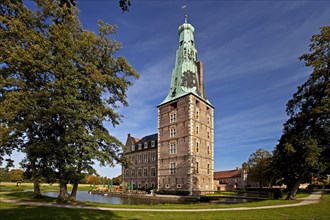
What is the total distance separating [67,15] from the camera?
17.0 meters

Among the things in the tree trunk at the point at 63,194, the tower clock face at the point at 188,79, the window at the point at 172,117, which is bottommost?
the tree trunk at the point at 63,194

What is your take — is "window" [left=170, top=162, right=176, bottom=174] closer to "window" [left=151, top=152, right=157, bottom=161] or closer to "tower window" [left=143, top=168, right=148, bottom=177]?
"window" [left=151, top=152, right=157, bottom=161]

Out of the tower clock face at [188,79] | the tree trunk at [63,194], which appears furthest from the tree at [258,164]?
the tree trunk at [63,194]

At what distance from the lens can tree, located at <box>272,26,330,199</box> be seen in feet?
71.3

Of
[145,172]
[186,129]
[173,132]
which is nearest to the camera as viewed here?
[186,129]

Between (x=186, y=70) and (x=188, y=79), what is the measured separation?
1.93 m

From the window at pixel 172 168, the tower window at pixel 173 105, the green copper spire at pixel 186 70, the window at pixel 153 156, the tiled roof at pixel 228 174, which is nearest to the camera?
the window at pixel 172 168

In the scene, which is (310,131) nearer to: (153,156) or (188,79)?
(188,79)

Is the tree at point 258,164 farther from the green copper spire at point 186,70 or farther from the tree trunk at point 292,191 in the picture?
the tree trunk at point 292,191

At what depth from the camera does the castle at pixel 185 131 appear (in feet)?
135

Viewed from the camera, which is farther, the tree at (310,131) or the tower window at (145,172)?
the tower window at (145,172)

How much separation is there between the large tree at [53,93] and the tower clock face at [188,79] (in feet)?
93.3

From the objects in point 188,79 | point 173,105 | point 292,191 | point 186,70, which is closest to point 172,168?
point 173,105

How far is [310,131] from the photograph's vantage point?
76.8ft
